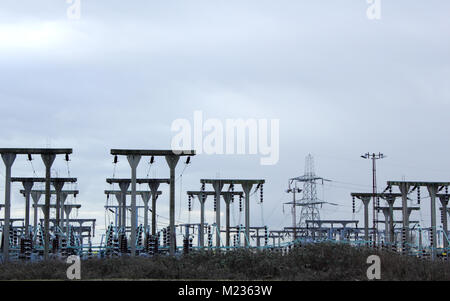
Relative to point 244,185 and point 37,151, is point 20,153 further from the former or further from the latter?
point 244,185

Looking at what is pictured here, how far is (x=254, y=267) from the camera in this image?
25.2 meters

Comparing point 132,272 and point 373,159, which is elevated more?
point 373,159

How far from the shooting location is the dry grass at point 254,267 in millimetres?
23500

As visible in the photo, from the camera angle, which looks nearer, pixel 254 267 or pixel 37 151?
pixel 254 267

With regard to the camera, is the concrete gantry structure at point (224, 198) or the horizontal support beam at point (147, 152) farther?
the concrete gantry structure at point (224, 198)

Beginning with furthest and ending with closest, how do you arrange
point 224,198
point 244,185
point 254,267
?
point 224,198 < point 244,185 < point 254,267

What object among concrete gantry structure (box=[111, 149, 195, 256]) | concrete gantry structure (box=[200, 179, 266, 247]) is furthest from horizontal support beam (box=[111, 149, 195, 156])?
concrete gantry structure (box=[200, 179, 266, 247])

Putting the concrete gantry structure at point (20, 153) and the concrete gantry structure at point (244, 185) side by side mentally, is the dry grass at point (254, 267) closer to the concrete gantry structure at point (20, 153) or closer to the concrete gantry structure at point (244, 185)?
the concrete gantry structure at point (20, 153)

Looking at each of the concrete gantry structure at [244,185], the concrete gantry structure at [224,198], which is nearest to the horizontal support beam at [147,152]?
the concrete gantry structure at [244,185]

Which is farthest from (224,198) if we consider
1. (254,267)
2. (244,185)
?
(254,267)
